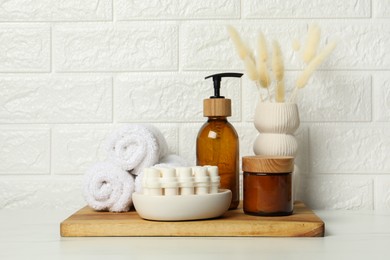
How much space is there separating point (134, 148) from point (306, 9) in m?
0.55

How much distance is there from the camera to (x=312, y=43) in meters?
1.22

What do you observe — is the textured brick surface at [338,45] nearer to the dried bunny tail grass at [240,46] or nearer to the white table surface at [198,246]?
the dried bunny tail grass at [240,46]

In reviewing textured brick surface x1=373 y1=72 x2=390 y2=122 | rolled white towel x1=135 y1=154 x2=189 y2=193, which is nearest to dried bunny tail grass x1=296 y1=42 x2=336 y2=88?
textured brick surface x1=373 y1=72 x2=390 y2=122

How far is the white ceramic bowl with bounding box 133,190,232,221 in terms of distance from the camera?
99 cm

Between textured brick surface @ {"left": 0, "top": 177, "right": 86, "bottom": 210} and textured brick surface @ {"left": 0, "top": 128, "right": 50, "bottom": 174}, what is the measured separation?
0.03 m

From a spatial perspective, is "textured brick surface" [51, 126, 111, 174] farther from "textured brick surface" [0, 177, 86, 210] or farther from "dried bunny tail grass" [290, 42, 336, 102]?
"dried bunny tail grass" [290, 42, 336, 102]

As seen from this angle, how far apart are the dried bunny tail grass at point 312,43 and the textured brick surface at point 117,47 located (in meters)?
Result: 0.33

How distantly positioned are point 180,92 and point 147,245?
1.77ft

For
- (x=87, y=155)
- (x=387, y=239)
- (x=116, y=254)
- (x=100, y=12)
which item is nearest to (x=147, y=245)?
(x=116, y=254)

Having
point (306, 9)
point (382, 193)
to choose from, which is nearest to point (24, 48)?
point (306, 9)

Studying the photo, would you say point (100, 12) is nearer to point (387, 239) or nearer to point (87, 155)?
point (87, 155)

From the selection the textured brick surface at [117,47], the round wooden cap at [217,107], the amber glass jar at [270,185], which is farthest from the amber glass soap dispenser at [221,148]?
the textured brick surface at [117,47]

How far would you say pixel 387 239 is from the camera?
3.15ft

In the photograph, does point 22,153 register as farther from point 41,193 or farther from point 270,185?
point 270,185
